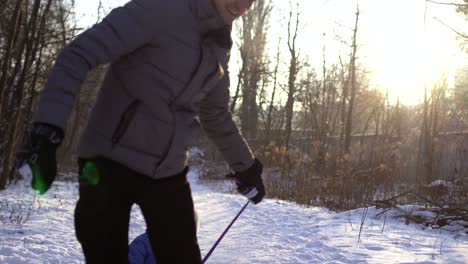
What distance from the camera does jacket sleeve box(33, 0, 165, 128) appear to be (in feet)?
4.31

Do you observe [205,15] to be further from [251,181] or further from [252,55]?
[252,55]

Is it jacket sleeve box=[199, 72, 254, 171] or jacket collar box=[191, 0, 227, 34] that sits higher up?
jacket collar box=[191, 0, 227, 34]

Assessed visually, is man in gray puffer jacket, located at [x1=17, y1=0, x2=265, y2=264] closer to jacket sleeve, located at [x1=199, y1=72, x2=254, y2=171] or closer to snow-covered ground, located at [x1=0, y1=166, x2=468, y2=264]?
jacket sleeve, located at [x1=199, y1=72, x2=254, y2=171]

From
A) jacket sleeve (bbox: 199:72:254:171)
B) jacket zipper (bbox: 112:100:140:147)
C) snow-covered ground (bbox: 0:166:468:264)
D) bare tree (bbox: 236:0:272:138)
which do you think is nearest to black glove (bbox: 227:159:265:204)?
jacket sleeve (bbox: 199:72:254:171)

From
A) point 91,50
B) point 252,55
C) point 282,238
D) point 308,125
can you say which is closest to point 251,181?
point 91,50

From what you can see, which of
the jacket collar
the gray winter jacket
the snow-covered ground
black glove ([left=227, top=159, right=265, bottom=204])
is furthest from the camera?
the snow-covered ground

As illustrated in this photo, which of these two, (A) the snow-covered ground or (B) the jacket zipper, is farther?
(A) the snow-covered ground

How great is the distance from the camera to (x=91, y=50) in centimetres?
140

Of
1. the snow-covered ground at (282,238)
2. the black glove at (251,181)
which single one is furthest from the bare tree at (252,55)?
the black glove at (251,181)

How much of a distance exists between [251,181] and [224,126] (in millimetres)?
308

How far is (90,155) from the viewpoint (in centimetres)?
157

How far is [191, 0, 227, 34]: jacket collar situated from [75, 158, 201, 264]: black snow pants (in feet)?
1.82

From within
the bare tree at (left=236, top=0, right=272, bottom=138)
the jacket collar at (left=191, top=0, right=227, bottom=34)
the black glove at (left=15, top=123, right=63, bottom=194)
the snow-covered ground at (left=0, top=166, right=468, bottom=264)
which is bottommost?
the snow-covered ground at (left=0, top=166, right=468, bottom=264)

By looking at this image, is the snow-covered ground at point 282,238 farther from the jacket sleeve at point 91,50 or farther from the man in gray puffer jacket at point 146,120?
the jacket sleeve at point 91,50
